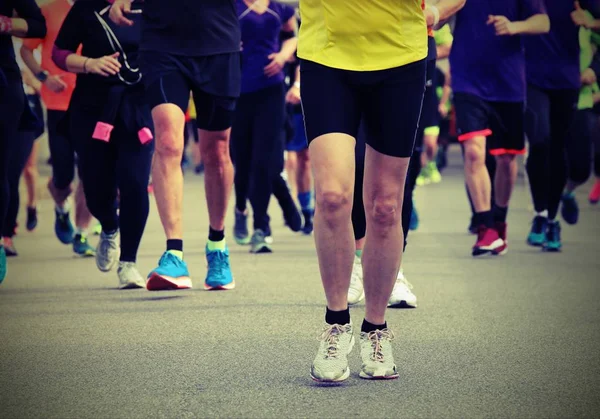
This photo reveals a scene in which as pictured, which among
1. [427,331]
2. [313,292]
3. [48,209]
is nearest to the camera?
[427,331]

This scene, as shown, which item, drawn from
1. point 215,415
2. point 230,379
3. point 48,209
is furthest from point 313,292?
point 48,209

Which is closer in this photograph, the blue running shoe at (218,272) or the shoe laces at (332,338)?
the shoe laces at (332,338)

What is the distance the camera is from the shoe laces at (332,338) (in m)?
4.58

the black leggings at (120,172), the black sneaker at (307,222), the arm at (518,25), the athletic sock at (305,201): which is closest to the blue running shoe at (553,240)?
the arm at (518,25)

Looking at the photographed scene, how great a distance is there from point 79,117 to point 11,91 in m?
0.61

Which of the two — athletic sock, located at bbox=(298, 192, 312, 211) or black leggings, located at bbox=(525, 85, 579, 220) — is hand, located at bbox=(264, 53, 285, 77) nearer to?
black leggings, located at bbox=(525, 85, 579, 220)

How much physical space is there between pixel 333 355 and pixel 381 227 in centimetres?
53

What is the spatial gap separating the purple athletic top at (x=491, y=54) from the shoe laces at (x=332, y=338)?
4864 mm

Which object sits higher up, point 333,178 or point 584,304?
point 333,178

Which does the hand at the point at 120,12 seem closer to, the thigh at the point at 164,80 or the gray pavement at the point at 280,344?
the thigh at the point at 164,80

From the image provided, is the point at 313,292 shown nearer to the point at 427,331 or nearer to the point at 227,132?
the point at 227,132

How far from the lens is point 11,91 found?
23.2 ft

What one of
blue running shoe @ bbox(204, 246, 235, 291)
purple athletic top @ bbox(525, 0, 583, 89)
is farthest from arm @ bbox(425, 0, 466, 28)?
purple athletic top @ bbox(525, 0, 583, 89)

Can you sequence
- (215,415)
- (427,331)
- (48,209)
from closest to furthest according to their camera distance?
(215,415), (427,331), (48,209)
